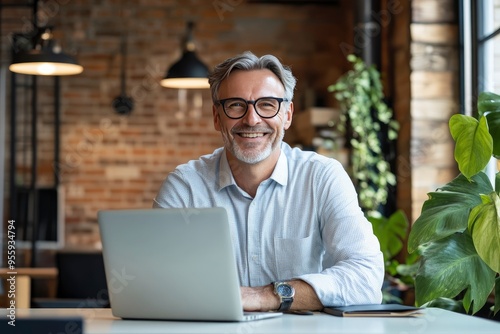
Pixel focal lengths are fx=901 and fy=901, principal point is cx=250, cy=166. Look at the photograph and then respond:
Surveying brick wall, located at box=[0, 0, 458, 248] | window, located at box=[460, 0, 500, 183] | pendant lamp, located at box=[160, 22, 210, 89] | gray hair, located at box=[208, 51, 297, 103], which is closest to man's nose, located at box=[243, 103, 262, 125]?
gray hair, located at box=[208, 51, 297, 103]

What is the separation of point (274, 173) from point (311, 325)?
87 centimetres

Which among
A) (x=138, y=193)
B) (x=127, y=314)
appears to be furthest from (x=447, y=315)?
(x=138, y=193)

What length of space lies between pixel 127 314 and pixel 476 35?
3.49 meters

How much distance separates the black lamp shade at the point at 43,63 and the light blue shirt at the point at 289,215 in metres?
2.65

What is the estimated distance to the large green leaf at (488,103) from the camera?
Result: 306 centimetres

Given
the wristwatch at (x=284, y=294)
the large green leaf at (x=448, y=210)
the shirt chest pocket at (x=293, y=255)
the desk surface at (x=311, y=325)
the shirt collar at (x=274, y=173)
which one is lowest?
the desk surface at (x=311, y=325)

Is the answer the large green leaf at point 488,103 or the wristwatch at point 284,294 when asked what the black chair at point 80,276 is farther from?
the wristwatch at point 284,294

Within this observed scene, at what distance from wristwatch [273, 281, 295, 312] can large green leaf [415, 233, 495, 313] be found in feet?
2.06

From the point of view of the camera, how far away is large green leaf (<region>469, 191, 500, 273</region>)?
2.70 metres

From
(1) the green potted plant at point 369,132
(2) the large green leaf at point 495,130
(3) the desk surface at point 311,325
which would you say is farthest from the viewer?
(1) the green potted plant at point 369,132

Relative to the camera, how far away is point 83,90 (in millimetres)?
7465

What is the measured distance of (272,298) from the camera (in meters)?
2.30

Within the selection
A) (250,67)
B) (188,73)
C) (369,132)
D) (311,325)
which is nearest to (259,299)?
(311,325)

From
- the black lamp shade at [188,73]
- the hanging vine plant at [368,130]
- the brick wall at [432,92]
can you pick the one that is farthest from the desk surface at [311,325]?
the black lamp shade at [188,73]
